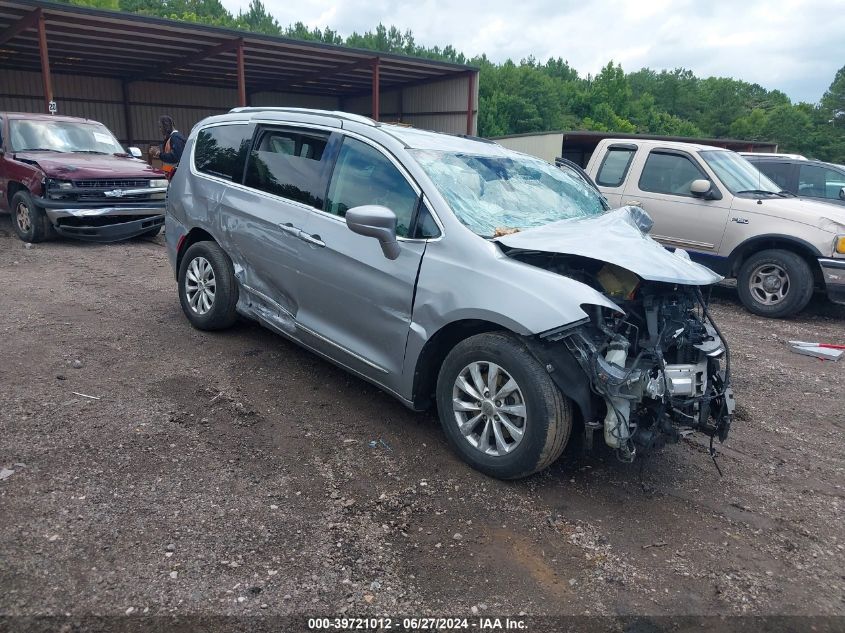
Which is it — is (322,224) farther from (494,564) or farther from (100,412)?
(494,564)

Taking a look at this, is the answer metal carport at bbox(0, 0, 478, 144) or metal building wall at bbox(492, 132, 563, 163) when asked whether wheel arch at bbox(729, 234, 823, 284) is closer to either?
metal carport at bbox(0, 0, 478, 144)

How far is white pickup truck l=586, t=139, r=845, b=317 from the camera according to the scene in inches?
282

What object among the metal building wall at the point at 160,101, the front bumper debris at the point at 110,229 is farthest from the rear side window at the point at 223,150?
the metal building wall at the point at 160,101

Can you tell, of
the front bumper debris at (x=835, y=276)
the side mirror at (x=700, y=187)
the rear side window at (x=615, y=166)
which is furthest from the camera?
the rear side window at (x=615, y=166)

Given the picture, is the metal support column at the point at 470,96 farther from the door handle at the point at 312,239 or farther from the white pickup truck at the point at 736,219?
the door handle at the point at 312,239

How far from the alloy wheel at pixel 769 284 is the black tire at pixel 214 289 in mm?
5925

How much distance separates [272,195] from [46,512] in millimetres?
2578

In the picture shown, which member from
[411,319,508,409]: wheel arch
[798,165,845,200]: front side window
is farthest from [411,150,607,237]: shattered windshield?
[798,165,845,200]: front side window

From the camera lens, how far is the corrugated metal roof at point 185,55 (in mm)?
15562

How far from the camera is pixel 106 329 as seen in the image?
5.78 meters

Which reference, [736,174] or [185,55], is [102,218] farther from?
A: [185,55]

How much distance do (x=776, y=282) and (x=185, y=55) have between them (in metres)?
18.7

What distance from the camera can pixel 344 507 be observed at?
3.27 m

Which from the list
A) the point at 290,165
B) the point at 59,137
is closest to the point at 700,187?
the point at 290,165
